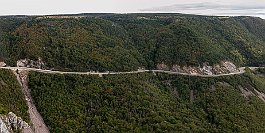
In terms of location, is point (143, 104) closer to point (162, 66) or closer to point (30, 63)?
point (162, 66)

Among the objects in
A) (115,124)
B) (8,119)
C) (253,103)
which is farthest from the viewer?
(253,103)

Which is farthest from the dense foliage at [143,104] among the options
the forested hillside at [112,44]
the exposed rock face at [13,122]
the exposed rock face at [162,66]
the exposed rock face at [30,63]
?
the exposed rock face at [13,122]

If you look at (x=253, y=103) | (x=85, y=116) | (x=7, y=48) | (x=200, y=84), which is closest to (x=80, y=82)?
(x=85, y=116)

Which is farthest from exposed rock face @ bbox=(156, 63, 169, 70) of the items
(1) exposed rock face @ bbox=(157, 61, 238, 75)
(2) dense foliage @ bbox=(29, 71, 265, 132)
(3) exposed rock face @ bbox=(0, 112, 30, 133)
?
(3) exposed rock face @ bbox=(0, 112, 30, 133)

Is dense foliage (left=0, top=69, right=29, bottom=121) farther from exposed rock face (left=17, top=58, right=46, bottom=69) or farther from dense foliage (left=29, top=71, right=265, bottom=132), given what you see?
exposed rock face (left=17, top=58, right=46, bottom=69)

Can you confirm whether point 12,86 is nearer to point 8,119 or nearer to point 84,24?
point 8,119
